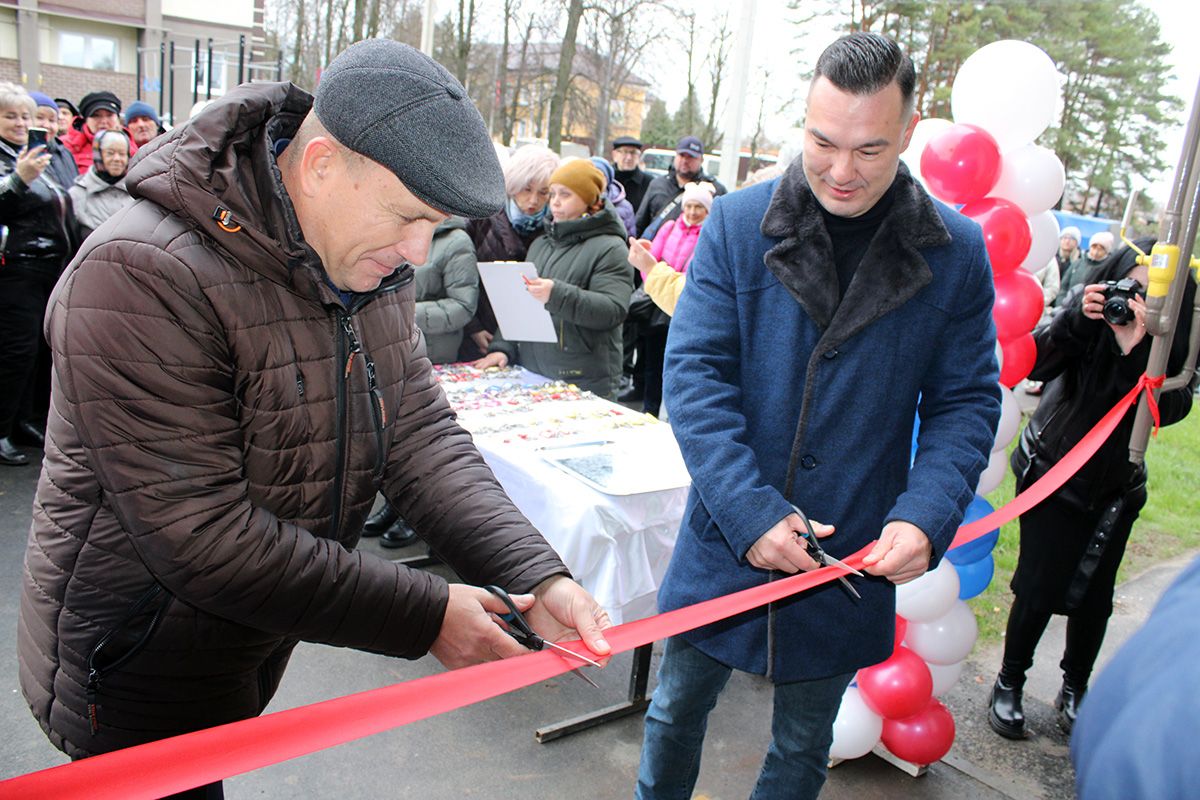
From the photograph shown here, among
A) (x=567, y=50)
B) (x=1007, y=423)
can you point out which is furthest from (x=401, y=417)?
(x=567, y=50)

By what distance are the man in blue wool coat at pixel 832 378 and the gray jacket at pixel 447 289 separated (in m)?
2.47

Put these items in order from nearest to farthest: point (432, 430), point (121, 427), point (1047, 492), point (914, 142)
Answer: point (121, 427), point (432, 430), point (1047, 492), point (914, 142)

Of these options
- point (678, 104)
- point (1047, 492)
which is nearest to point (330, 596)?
point (1047, 492)

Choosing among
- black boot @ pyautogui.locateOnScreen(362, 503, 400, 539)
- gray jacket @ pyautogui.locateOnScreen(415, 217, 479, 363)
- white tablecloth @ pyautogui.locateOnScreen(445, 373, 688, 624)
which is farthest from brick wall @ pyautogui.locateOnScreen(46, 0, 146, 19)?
white tablecloth @ pyautogui.locateOnScreen(445, 373, 688, 624)

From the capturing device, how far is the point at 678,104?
45.6 metres

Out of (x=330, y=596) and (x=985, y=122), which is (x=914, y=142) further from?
(x=330, y=596)

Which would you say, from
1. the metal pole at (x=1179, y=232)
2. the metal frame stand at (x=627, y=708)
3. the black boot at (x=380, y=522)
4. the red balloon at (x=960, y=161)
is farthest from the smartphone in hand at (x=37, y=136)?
the metal pole at (x=1179, y=232)

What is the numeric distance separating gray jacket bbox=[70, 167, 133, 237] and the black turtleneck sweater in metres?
4.96

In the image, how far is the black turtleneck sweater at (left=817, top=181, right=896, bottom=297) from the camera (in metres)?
1.89

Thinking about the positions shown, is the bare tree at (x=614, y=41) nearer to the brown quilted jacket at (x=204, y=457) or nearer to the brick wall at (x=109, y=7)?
the brick wall at (x=109, y=7)

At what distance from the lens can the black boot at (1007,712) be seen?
333cm

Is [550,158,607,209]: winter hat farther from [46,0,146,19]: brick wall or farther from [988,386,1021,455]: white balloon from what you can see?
[46,0,146,19]: brick wall

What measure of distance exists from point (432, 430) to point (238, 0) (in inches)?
1422

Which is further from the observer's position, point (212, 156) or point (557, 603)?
point (557, 603)
